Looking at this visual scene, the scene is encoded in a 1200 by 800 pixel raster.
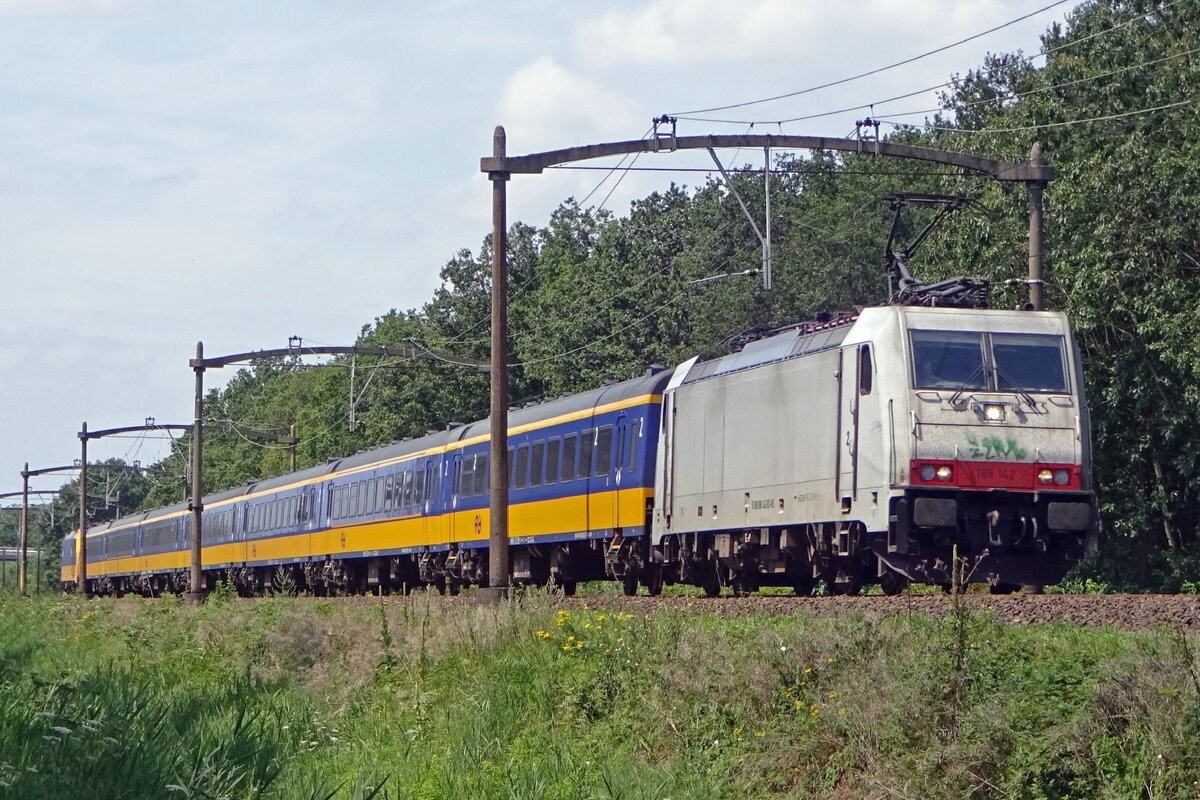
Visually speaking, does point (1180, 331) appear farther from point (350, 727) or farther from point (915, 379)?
point (350, 727)

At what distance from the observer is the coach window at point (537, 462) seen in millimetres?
28750

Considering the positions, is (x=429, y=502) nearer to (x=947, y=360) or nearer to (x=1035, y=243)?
(x=1035, y=243)

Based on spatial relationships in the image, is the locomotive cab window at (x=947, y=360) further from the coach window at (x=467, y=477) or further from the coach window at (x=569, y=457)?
the coach window at (x=467, y=477)

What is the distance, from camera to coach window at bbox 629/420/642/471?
24.8 m

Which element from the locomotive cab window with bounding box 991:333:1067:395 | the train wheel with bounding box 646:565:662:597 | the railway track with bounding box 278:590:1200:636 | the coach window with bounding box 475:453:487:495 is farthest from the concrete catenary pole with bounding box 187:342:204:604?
the locomotive cab window with bounding box 991:333:1067:395

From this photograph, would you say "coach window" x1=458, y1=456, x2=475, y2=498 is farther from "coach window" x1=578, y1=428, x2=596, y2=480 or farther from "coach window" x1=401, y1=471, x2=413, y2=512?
"coach window" x1=578, y1=428, x2=596, y2=480

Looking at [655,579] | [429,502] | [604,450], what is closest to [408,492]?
[429,502]

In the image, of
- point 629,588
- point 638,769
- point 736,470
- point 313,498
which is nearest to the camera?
point 638,769

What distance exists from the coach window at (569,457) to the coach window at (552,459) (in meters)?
0.27

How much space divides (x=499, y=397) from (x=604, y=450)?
16.3ft

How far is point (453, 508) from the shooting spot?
3250 cm

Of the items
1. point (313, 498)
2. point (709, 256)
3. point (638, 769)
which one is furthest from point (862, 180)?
point (638, 769)

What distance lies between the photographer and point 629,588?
26.2 metres

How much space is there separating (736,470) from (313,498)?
77.7 ft
